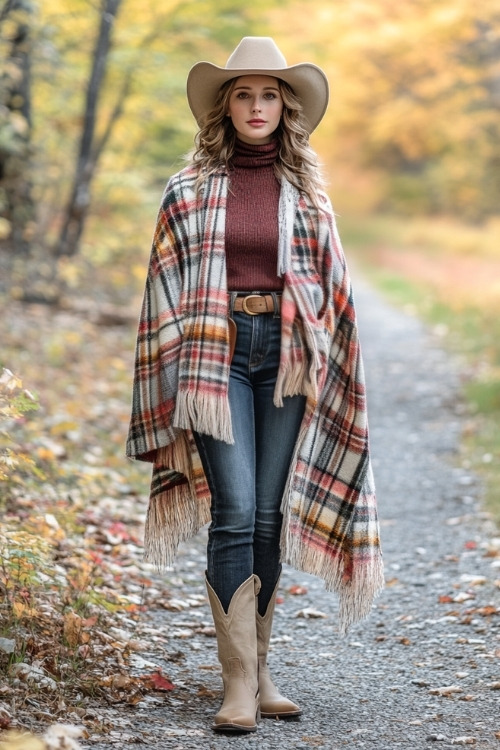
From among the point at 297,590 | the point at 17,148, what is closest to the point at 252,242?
the point at 297,590

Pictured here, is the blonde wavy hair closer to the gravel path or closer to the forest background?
the forest background

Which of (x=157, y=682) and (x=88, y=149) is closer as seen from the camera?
(x=157, y=682)

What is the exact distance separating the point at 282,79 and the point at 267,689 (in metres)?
2.15

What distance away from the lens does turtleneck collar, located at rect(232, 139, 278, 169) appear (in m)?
3.64

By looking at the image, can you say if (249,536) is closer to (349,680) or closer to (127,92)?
(349,680)

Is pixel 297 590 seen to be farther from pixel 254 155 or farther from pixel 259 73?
pixel 259 73

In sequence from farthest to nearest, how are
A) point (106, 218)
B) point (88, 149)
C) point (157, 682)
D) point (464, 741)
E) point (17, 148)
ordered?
point (106, 218) < point (88, 149) < point (17, 148) < point (157, 682) < point (464, 741)

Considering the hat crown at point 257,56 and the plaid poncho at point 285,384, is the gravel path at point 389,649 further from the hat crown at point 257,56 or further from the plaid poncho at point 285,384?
the hat crown at point 257,56

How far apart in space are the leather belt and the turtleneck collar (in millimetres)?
498

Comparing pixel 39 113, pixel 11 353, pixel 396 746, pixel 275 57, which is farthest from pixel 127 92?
pixel 396 746

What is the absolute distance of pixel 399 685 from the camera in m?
4.01

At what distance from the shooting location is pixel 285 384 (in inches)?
138

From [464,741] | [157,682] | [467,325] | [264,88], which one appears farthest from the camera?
[467,325]

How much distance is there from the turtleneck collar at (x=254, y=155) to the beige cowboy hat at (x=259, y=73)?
187mm
